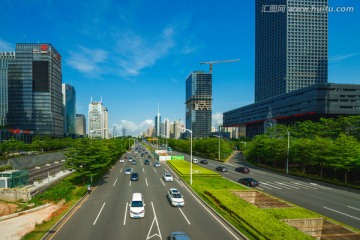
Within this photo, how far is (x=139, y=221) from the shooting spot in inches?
918

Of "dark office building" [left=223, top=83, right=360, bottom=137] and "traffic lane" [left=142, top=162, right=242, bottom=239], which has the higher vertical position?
"dark office building" [left=223, top=83, right=360, bottom=137]

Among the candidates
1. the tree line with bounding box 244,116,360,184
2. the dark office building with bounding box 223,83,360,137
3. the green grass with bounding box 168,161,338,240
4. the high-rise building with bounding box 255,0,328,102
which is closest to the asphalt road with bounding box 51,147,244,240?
the green grass with bounding box 168,161,338,240

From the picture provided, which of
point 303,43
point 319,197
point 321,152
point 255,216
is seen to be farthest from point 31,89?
point 303,43

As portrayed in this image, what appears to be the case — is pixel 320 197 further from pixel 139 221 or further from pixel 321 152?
pixel 139 221

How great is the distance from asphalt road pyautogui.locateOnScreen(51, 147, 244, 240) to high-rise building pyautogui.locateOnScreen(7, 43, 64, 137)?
134 m

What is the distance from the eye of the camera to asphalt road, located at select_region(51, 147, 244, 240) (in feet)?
65.3

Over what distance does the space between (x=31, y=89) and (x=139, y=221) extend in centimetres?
15060

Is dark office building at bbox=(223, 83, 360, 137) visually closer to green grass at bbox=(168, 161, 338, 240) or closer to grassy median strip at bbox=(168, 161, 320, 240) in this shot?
grassy median strip at bbox=(168, 161, 320, 240)

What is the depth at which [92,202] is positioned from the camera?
2994 centimetres

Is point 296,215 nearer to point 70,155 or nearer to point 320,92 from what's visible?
point 70,155

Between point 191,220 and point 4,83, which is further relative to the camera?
point 4,83

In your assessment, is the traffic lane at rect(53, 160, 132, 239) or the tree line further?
the tree line

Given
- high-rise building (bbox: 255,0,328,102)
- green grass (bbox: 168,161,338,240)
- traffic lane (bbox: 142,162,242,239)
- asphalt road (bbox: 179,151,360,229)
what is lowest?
asphalt road (bbox: 179,151,360,229)

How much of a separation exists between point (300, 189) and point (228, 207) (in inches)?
817
